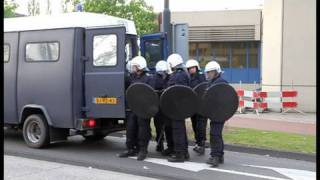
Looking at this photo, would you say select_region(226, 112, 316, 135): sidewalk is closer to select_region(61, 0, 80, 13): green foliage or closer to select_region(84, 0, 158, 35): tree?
select_region(84, 0, 158, 35): tree

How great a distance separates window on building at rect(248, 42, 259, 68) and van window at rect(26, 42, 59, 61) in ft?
83.9

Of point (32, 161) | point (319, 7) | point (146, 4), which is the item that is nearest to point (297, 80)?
point (146, 4)

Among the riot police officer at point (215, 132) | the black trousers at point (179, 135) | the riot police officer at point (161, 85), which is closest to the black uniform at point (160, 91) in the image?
the riot police officer at point (161, 85)

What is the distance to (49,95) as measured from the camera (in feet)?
33.2

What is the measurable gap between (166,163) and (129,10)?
13.0 meters

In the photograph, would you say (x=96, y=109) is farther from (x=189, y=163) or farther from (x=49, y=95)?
(x=189, y=163)

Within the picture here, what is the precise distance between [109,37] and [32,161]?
2.43 meters

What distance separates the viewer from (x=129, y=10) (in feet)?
69.9

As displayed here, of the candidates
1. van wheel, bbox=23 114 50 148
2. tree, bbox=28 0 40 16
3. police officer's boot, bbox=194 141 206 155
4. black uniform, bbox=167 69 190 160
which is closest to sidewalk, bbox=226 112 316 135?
police officer's boot, bbox=194 141 206 155

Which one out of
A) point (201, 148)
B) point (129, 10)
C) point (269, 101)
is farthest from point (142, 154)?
point (129, 10)

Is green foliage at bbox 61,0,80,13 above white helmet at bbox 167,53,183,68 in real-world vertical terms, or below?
above

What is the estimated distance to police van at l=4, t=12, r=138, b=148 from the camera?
9.69 m

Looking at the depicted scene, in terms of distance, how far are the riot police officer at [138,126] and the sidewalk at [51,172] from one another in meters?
1.12

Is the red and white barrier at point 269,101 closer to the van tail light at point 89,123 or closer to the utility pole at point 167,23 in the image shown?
the utility pole at point 167,23
